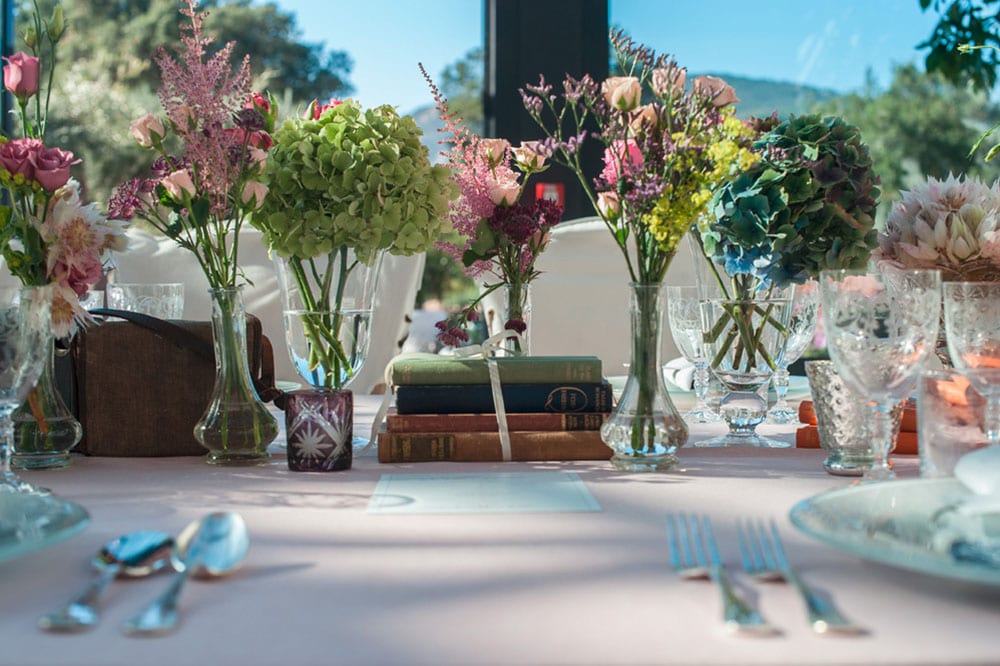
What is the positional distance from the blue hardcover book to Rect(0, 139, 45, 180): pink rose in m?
0.47

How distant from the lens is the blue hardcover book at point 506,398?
1.19 m

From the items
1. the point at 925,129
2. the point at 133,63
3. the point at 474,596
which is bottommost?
the point at 474,596

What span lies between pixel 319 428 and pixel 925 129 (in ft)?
15.7

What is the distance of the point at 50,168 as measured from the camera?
43.1 inches

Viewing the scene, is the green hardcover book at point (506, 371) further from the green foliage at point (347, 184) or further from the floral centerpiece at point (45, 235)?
the floral centerpiece at point (45, 235)

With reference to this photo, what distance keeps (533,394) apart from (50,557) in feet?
1.96

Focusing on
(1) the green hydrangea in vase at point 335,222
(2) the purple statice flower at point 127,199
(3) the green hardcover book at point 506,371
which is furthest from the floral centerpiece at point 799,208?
(2) the purple statice flower at point 127,199

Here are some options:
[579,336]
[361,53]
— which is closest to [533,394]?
[579,336]

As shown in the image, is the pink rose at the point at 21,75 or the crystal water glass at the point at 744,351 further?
the crystal water glass at the point at 744,351

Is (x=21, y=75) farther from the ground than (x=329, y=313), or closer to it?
farther from the ground

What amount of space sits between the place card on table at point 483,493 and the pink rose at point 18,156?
0.51m

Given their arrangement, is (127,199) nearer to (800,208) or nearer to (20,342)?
(20,342)

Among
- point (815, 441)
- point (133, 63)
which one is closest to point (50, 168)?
point (815, 441)

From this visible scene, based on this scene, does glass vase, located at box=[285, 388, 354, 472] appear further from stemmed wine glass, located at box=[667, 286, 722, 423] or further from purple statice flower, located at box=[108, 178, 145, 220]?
stemmed wine glass, located at box=[667, 286, 722, 423]
